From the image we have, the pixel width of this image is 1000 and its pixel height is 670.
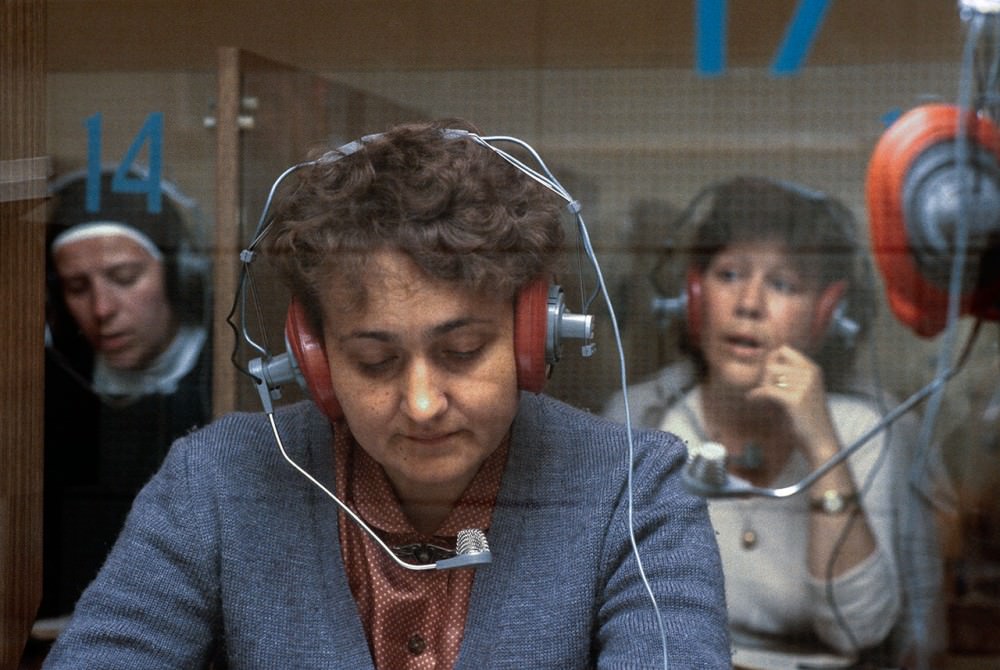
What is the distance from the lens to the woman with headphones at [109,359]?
1.56 metres

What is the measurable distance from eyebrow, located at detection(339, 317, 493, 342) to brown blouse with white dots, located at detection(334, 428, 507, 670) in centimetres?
14

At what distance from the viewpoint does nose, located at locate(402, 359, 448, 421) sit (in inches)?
51.9

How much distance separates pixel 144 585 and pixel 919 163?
978mm

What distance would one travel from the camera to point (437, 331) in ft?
4.30

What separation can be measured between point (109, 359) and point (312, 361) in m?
0.38

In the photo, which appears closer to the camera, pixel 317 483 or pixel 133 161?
pixel 317 483

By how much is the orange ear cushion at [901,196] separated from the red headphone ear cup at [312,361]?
2.07ft

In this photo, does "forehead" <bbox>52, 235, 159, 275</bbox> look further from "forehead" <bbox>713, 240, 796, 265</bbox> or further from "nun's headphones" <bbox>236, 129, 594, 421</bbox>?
"forehead" <bbox>713, 240, 796, 265</bbox>

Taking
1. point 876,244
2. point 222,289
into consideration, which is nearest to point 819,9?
point 876,244

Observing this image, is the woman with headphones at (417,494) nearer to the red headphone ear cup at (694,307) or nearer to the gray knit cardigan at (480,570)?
the gray knit cardigan at (480,570)

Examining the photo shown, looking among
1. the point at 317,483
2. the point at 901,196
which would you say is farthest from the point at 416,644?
the point at 901,196

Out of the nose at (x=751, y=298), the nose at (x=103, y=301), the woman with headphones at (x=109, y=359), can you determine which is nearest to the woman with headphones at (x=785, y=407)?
the nose at (x=751, y=298)

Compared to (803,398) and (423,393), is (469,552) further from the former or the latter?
(803,398)

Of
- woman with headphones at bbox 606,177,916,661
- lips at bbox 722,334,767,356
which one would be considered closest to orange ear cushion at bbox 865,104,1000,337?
woman with headphones at bbox 606,177,916,661
